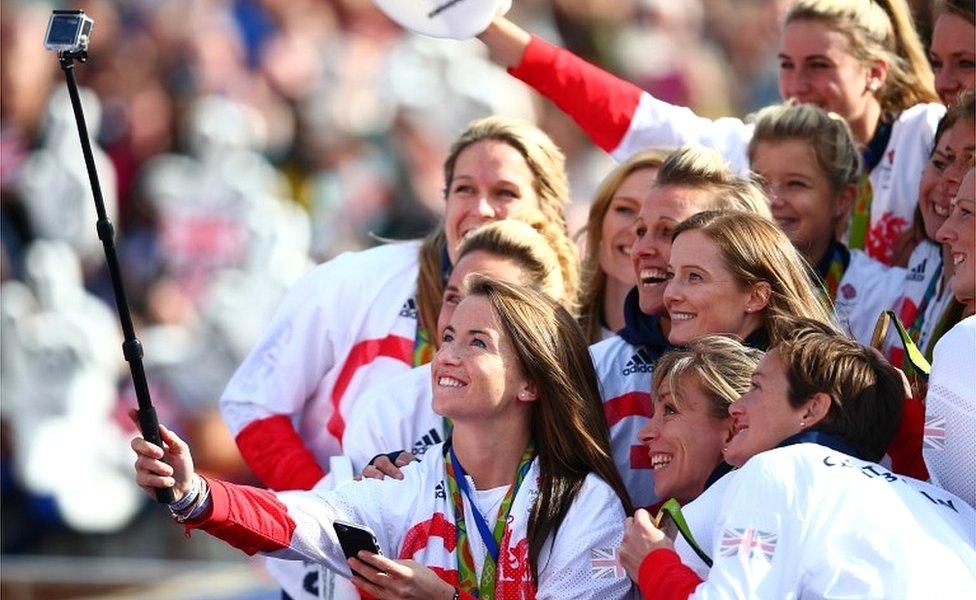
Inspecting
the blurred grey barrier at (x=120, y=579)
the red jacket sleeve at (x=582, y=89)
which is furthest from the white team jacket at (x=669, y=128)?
the blurred grey barrier at (x=120, y=579)

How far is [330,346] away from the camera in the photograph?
5297 millimetres

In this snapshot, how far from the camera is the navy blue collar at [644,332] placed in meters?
4.51

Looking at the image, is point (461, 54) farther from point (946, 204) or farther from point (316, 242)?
point (946, 204)

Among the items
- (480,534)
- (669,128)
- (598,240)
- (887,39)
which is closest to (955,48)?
(887,39)

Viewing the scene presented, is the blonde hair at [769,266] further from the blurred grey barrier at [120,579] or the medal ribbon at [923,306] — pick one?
the blurred grey barrier at [120,579]

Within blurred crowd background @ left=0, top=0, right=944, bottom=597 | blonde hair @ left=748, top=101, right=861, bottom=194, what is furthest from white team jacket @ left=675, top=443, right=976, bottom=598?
blurred crowd background @ left=0, top=0, right=944, bottom=597

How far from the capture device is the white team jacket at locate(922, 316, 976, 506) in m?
3.54

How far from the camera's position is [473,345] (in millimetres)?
4289

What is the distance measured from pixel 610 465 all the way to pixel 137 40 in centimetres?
457

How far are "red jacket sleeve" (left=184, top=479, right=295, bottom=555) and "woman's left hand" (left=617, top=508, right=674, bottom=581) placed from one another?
0.73 m

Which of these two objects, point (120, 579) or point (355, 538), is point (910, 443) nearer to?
point (355, 538)

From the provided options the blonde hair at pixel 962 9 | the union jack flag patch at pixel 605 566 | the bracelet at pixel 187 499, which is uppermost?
the blonde hair at pixel 962 9

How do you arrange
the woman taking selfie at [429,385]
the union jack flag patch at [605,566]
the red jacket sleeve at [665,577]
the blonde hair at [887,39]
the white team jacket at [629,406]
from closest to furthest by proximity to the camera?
the red jacket sleeve at [665,577]
the union jack flag patch at [605,566]
the white team jacket at [629,406]
the woman taking selfie at [429,385]
the blonde hair at [887,39]

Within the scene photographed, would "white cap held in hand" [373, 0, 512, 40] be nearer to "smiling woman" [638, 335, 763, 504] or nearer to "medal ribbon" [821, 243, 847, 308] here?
"medal ribbon" [821, 243, 847, 308]
